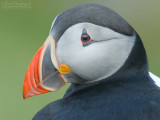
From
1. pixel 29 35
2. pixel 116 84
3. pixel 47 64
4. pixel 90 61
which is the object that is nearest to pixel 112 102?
pixel 116 84

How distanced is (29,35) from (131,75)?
512 centimetres

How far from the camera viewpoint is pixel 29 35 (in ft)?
27.1

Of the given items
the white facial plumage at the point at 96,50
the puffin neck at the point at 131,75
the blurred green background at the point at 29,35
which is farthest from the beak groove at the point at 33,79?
the blurred green background at the point at 29,35

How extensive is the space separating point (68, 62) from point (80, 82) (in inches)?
7.6

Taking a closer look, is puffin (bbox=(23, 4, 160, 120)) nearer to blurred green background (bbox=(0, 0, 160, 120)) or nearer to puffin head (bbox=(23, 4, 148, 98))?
puffin head (bbox=(23, 4, 148, 98))

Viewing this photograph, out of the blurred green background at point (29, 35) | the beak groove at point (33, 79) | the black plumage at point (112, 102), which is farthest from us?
the blurred green background at point (29, 35)

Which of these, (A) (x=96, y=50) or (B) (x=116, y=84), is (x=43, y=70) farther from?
(B) (x=116, y=84)

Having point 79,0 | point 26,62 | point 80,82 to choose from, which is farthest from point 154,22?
point 80,82

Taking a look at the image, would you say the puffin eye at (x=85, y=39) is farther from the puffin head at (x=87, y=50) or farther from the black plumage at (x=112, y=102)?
the black plumage at (x=112, y=102)

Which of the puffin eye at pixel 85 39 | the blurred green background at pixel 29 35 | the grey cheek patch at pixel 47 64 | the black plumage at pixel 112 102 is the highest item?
the puffin eye at pixel 85 39

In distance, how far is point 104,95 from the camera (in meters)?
3.15

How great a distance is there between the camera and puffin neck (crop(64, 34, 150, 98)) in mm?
3266

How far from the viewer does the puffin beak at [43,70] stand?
3.33 m

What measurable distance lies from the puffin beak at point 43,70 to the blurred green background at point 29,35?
2795 mm
